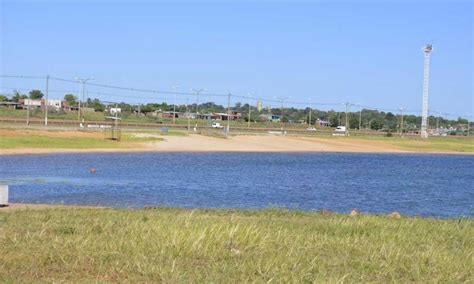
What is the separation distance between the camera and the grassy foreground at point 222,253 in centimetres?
841

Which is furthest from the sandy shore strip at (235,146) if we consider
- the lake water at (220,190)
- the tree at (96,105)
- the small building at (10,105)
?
the tree at (96,105)

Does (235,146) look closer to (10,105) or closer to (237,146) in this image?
(237,146)

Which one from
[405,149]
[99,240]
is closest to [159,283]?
[99,240]

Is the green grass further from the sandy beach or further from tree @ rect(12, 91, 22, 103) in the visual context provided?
tree @ rect(12, 91, 22, 103)

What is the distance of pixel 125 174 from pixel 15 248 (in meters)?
30.7

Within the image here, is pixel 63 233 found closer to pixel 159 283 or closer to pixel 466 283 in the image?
pixel 159 283

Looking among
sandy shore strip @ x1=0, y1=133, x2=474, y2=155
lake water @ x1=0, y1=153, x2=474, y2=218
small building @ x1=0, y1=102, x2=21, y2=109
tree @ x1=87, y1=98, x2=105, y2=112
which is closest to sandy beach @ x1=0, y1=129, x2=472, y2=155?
sandy shore strip @ x1=0, y1=133, x2=474, y2=155

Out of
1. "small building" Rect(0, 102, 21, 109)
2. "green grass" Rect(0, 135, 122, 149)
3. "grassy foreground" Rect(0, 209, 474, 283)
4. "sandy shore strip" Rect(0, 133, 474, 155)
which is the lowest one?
"sandy shore strip" Rect(0, 133, 474, 155)

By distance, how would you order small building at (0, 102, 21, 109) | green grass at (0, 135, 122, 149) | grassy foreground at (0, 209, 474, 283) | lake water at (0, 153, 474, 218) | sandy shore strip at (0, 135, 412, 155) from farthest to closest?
small building at (0, 102, 21, 109), sandy shore strip at (0, 135, 412, 155), green grass at (0, 135, 122, 149), lake water at (0, 153, 474, 218), grassy foreground at (0, 209, 474, 283)

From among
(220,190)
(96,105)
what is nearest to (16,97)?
(96,105)

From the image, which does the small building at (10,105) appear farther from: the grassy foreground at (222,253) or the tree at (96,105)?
the grassy foreground at (222,253)

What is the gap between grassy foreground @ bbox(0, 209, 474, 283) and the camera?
8414mm

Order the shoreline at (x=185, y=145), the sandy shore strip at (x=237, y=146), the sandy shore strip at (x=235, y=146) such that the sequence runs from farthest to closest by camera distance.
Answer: the sandy shore strip at (x=237, y=146) < the sandy shore strip at (x=235, y=146) < the shoreline at (x=185, y=145)

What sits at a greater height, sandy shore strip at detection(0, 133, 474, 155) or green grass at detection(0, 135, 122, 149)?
green grass at detection(0, 135, 122, 149)
